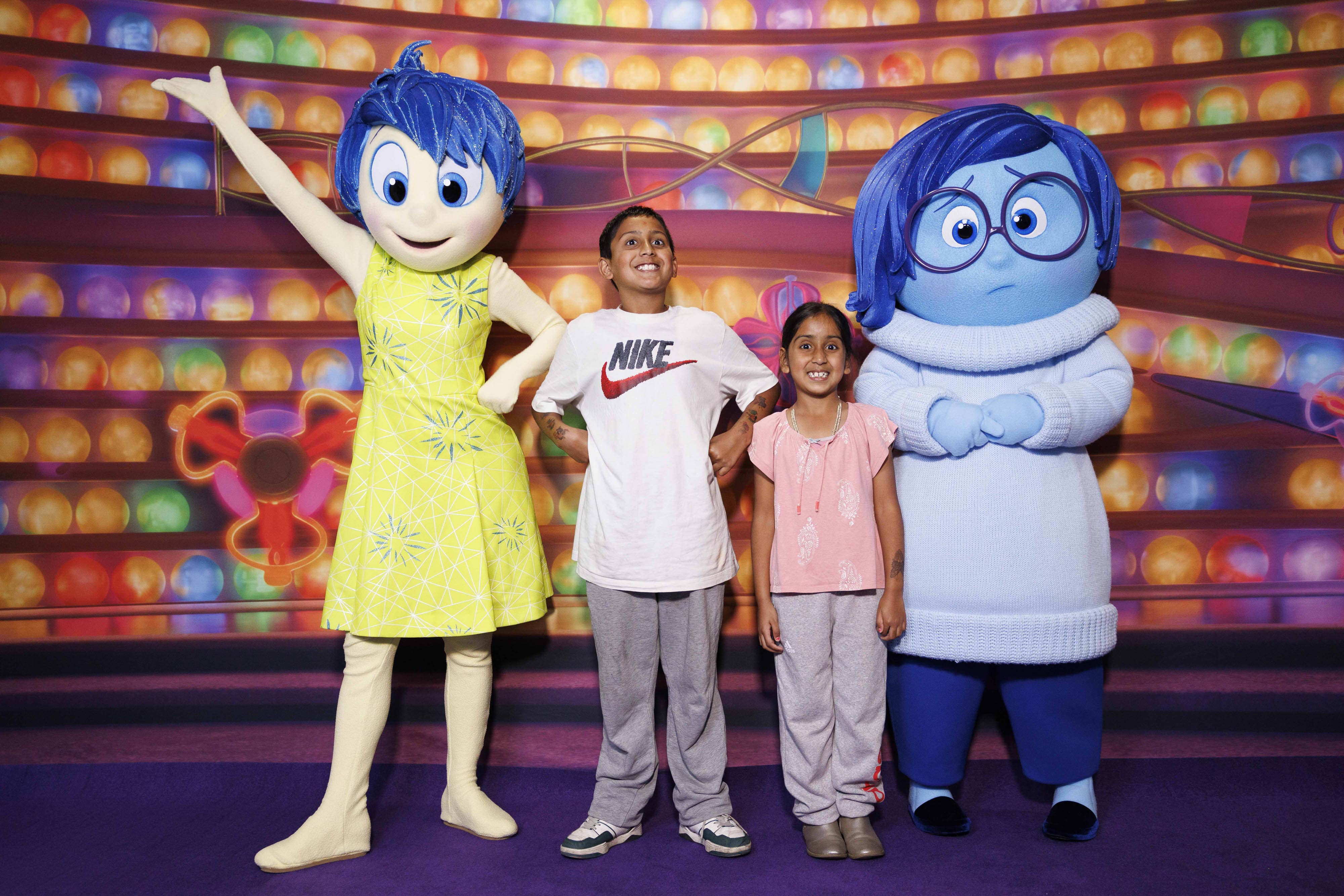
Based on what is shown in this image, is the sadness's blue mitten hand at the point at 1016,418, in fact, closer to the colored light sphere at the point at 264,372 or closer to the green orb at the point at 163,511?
the colored light sphere at the point at 264,372

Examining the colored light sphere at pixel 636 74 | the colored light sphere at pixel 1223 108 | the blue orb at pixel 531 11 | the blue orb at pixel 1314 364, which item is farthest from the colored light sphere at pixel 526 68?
the blue orb at pixel 1314 364

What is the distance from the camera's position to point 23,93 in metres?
2.64

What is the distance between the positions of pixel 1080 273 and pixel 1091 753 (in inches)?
44.9

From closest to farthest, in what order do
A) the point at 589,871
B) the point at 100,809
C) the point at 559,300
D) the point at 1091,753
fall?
the point at 589,871
the point at 1091,753
the point at 100,809
the point at 559,300

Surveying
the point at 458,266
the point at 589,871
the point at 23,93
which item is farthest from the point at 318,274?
the point at 589,871

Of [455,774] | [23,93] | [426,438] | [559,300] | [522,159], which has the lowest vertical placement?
[455,774]

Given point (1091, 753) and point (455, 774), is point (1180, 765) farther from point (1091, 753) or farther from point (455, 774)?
point (455, 774)

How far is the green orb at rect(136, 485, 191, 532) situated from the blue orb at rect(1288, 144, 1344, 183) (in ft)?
10.8

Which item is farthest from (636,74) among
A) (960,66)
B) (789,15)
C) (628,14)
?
(960,66)

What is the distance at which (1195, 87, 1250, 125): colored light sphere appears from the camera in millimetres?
2637

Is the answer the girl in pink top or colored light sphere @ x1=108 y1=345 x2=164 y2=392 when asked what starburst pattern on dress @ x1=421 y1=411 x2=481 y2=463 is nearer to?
the girl in pink top

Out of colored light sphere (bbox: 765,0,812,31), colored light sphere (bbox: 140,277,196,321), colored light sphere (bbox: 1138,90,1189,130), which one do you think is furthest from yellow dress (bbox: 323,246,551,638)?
colored light sphere (bbox: 1138,90,1189,130)

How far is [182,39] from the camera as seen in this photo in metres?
2.65

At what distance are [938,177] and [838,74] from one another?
0.73 metres
